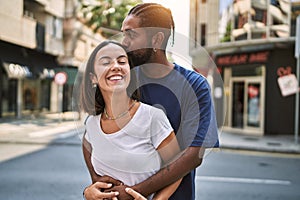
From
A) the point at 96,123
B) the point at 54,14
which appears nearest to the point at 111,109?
the point at 96,123

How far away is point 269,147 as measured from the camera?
8.27 metres

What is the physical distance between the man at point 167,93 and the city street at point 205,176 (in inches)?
124

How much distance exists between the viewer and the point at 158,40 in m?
1.04

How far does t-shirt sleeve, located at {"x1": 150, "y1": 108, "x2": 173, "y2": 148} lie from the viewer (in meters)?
0.98

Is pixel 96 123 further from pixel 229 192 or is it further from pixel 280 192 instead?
pixel 280 192

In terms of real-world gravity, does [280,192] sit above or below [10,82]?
below

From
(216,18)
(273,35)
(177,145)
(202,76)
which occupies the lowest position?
(177,145)

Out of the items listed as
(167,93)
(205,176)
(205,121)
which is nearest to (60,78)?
(205,176)

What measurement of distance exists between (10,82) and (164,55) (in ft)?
48.9

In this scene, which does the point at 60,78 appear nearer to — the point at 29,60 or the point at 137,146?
the point at 29,60

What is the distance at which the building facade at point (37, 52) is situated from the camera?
1266 centimetres

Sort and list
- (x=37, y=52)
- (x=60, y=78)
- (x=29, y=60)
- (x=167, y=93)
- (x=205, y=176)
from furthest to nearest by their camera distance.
A: 1. (x=37, y=52)
2. (x=29, y=60)
3. (x=60, y=78)
4. (x=205, y=176)
5. (x=167, y=93)

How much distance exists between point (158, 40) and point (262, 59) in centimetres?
1094

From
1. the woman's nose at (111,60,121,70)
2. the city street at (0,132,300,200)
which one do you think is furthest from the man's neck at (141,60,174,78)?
the city street at (0,132,300,200)
